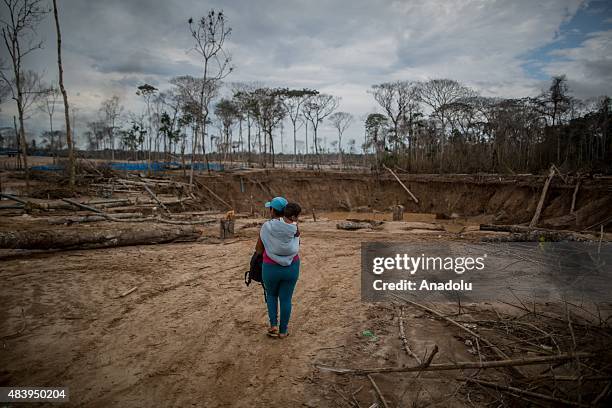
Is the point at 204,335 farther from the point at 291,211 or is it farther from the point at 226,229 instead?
the point at 226,229

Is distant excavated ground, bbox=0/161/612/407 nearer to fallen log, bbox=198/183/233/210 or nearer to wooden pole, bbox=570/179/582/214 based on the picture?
wooden pole, bbox=570/179/582/214

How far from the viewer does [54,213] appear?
12281mm

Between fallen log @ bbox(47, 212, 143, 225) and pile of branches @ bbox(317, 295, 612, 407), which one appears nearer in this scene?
pile of branches @ bbox(317, 295, 612, 407)

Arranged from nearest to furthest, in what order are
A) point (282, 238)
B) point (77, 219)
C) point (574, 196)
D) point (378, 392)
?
1. point (378, 392)
2. point (282, 238)
3. point (77, 219)
4. point (574, 196)

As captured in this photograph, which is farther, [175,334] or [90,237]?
[90,237]

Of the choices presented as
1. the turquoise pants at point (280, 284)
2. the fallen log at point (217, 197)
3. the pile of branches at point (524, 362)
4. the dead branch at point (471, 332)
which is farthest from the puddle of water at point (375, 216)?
the turquoise pants at point (280, 284)

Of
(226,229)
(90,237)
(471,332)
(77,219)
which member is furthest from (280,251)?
(77,219)

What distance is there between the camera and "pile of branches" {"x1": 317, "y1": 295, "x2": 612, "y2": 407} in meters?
2.33

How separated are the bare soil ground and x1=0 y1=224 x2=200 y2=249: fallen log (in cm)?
41

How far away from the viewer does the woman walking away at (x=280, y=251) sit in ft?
11.5

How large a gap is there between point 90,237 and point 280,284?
5754 millimetres

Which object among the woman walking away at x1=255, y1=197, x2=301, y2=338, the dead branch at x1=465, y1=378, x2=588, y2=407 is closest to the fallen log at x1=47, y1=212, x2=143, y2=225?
the woman walking away at x1=255, y1=197, x2=301, y2=338

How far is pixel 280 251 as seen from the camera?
11.5ft

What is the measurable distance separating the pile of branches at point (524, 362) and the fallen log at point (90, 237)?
6290 millimetres
